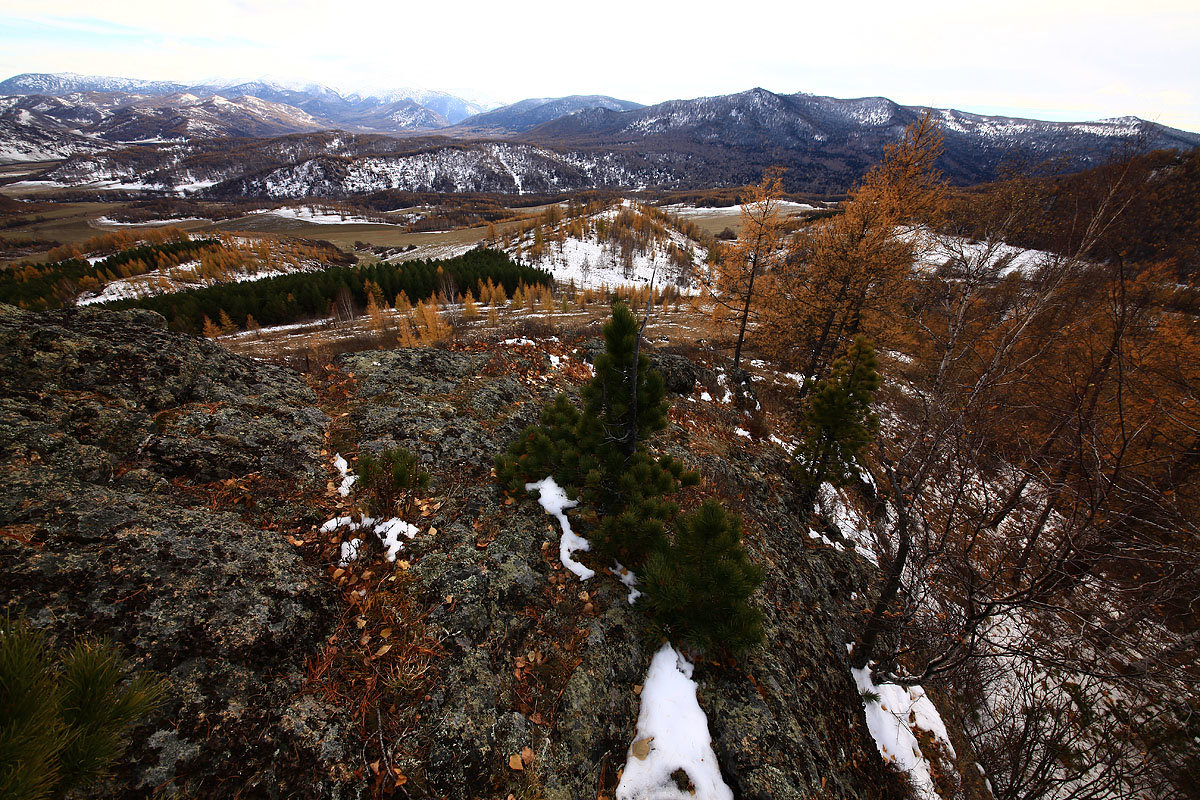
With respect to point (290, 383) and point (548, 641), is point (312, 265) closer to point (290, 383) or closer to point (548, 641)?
point (290, 383)

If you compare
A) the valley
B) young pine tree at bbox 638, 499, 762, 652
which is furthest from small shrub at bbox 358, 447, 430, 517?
young pine tree at bbox 638, 499, 762, 652

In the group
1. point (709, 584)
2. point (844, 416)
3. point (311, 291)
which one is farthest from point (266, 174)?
point (709, 584)

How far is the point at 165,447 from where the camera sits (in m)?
4.80

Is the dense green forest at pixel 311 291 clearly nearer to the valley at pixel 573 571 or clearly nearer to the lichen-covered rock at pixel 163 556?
the lichen-covered rock at pixel 163 556

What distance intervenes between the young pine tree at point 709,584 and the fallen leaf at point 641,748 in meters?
1.06

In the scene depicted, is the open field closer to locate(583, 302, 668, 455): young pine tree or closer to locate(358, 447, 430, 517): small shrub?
locate(358, 447, 430, 517): small shrub

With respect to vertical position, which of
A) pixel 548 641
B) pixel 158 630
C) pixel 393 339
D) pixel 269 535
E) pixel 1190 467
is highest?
pixel 158 630

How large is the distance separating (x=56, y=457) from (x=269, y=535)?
2.05 m

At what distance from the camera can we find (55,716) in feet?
5.86

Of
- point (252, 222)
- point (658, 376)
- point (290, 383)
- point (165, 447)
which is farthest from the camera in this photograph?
point (252, 222)

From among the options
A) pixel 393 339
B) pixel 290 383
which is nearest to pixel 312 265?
pixel 393 339

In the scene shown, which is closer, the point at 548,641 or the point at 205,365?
the point at 548,641

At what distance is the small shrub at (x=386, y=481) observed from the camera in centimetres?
532

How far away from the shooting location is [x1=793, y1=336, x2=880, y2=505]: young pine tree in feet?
30.1
